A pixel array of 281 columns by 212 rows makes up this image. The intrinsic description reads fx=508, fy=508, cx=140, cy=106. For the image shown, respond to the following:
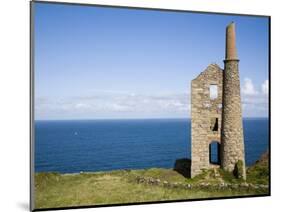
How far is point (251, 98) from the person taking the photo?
378 inches

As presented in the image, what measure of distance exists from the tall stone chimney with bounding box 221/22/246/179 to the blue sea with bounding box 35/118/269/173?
0.49 feet

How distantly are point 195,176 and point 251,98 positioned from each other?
1.81 meters

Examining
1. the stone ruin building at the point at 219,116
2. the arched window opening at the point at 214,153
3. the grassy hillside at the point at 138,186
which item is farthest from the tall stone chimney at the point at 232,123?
the grassy hillside at the point at 138,186

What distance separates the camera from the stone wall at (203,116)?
944 cm

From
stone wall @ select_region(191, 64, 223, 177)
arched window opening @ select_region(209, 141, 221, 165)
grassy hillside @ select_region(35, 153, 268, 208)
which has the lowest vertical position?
grassy hillside @ select_region(35, 153, 268, 208)

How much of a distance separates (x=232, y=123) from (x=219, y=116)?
10.9 inches

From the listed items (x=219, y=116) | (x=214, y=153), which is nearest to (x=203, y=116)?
(x=219, y=116)

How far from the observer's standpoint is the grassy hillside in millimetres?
8523

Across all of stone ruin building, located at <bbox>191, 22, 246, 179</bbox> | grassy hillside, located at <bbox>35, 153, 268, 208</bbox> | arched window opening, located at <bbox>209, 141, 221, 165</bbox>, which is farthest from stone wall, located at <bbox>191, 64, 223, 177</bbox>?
grassy hillside, located at <bbox>35, 153, 268, 208</bbox>

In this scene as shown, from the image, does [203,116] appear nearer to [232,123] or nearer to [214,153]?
[232,123]

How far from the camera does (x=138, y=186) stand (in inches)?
356

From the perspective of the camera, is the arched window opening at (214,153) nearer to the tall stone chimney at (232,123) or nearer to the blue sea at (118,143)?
the tall stone chimney at (232,123)

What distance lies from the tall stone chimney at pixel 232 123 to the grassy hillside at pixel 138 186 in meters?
0.26

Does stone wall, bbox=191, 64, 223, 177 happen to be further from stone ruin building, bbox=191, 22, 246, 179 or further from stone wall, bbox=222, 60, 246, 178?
stone wall, bbox=222, 60, 246, 178
